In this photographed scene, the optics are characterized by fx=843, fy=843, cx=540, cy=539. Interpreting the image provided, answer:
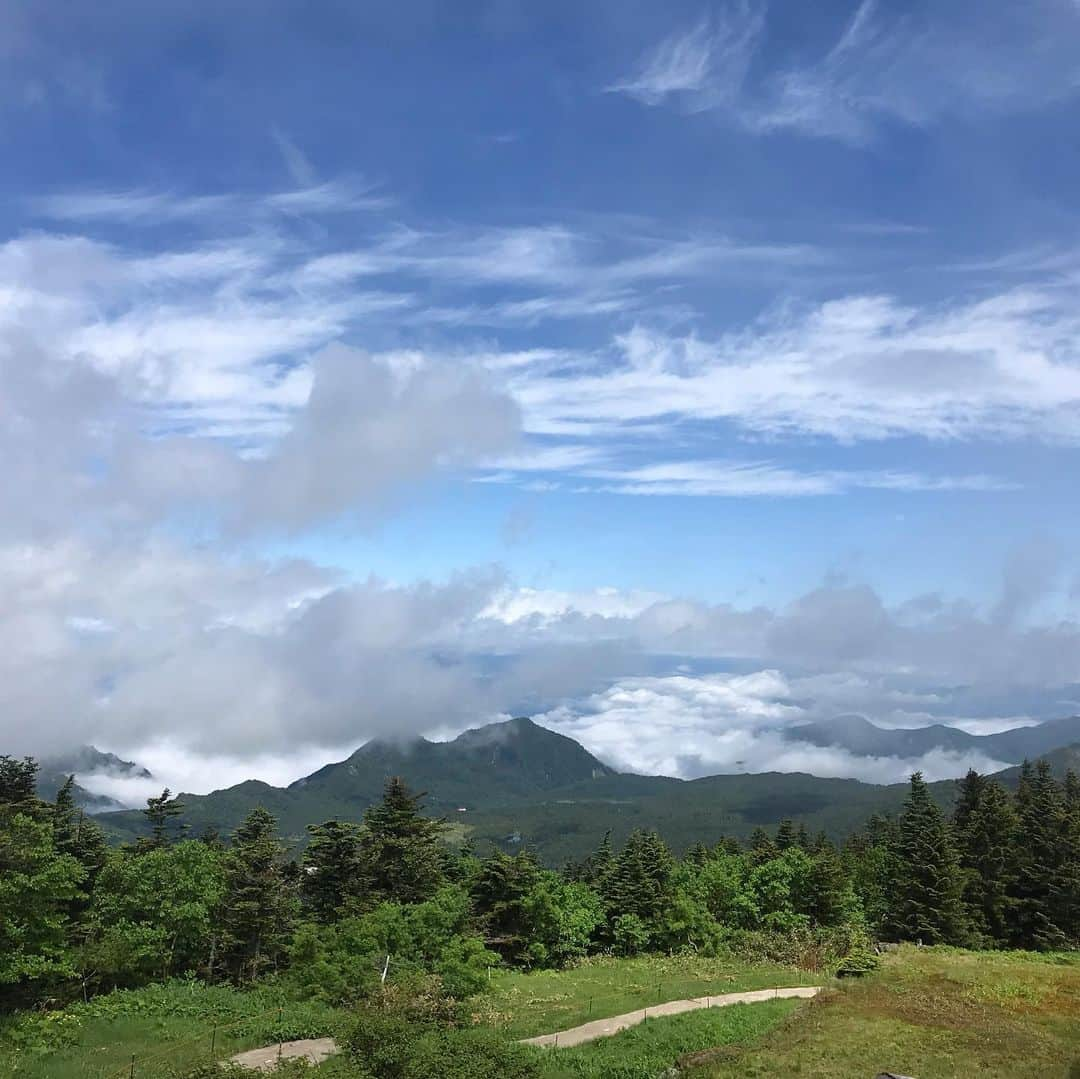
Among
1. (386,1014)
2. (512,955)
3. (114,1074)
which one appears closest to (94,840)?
(512,955)

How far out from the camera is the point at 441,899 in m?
53.5

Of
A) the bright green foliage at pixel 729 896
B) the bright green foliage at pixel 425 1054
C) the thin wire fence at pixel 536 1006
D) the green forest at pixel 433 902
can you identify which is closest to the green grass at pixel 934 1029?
the green forest at pixel 433 902

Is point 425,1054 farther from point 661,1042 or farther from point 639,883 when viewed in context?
point 639,883

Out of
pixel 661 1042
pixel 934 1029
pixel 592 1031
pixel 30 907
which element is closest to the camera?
pixel 661 1042

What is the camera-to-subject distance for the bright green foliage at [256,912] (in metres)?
57.6

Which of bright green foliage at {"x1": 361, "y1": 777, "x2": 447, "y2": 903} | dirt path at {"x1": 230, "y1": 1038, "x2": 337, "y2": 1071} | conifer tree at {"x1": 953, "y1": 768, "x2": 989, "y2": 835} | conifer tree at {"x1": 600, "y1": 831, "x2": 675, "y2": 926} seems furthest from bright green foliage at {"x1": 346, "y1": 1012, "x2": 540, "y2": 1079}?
conifer tree at {"x1": 953, "y1": 768, "x2": 989, "y2": 835}

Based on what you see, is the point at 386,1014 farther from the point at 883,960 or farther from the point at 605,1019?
the point at 883,960

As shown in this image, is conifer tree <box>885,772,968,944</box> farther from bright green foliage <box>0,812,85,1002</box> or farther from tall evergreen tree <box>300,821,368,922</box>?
bright green foliage <box>0,812,85,1002</box>

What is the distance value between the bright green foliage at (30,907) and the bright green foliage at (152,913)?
3.73 meters

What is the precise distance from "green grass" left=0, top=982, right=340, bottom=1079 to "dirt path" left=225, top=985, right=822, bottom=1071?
50.7 inches

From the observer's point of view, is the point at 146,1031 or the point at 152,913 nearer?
the point at 146,1031

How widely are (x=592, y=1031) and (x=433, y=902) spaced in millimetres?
14615

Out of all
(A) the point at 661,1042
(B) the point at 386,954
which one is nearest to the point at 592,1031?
(A) the point at 661,1042

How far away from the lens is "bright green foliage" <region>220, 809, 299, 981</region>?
57.6 m
